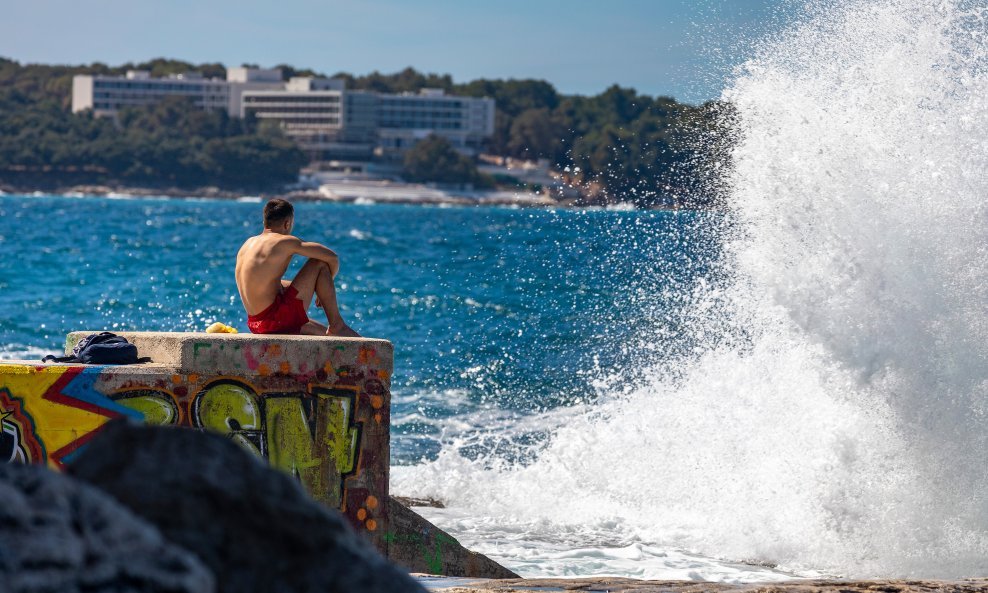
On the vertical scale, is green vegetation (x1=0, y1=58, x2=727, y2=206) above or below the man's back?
above

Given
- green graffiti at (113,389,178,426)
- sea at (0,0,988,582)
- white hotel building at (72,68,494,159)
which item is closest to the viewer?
green graffiti at (113,389,178,426)

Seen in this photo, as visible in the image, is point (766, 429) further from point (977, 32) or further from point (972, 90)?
point (977, 32)

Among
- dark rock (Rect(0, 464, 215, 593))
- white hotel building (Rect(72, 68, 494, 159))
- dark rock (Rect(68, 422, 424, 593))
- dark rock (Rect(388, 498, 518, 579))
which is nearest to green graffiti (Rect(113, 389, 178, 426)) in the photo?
dark rock (Rect(388, 498, 518, 579))

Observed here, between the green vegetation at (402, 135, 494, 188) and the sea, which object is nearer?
the sea

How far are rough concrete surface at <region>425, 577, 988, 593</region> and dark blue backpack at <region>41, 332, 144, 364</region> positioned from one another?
1756 mm

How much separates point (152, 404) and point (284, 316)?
1086 millimetres

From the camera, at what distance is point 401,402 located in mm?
12258

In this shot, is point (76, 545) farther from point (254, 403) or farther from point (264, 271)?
point (264, 271)

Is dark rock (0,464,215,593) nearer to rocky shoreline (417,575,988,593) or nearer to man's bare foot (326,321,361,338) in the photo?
rocky shoreline (417,575,988,593)

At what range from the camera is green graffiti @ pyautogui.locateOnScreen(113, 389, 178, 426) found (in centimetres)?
Answer: 524

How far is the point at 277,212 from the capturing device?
6.60 meters

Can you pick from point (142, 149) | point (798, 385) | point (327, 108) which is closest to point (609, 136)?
point (798, 385)

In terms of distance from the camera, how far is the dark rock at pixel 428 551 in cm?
573

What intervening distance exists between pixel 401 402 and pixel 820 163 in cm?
531
